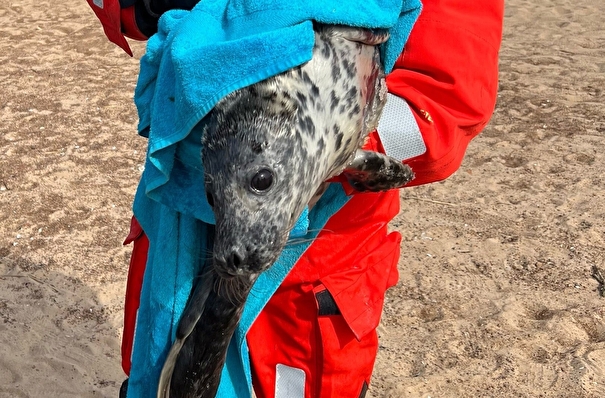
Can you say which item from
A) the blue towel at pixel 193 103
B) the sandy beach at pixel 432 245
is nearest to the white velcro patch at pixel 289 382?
the blue towel at pixel 193 103

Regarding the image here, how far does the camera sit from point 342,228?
5.68 feet

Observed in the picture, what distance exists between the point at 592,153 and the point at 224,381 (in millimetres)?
3434

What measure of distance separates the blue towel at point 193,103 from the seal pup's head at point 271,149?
3 centimetres

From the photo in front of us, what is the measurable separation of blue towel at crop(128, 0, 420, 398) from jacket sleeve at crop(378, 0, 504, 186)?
0.12 m

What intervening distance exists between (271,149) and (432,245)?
278cm

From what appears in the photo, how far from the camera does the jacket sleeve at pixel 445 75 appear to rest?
138 cm

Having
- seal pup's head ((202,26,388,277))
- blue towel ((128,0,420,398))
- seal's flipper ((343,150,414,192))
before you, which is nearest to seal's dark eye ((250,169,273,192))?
seal pup's head ((202,26,388,277))

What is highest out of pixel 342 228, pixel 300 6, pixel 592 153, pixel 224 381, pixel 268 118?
pixel 300 6

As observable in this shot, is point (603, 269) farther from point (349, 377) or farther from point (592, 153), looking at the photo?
point (349, 377)

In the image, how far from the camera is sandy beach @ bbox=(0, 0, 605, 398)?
9.95 ft

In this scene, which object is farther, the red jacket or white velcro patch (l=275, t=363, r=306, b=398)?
white velcro patch (l=275, t=363, r=306, b=398)

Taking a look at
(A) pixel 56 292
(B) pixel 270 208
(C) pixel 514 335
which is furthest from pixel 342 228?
(A) pixel 56 292

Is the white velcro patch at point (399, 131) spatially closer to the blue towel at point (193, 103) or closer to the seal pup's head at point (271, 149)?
the blue towel at point (193, 103)

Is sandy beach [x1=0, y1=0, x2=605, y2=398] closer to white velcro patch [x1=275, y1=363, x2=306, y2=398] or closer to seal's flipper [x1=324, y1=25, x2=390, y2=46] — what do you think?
white velcro patch [x1=275, y1=363, x2=306, y2=398]
